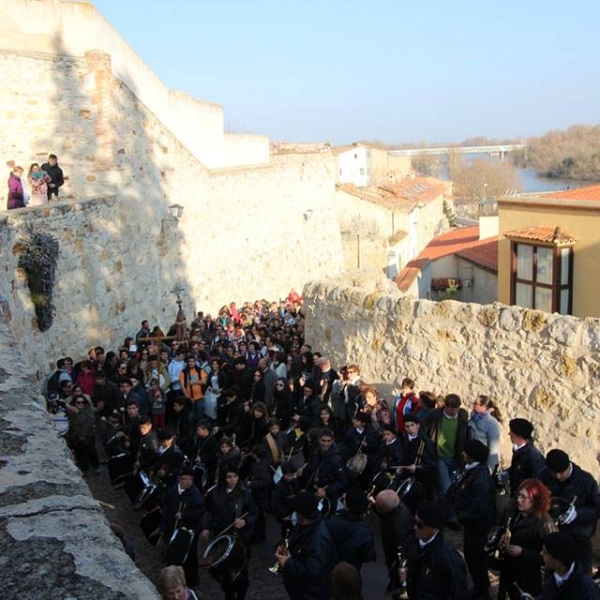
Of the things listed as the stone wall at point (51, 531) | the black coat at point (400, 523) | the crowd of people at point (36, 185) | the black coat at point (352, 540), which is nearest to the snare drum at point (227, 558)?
the black coat at point (352, 540)

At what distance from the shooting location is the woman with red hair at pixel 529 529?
16.3 feet

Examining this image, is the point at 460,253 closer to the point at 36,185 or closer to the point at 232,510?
the point at 36,185

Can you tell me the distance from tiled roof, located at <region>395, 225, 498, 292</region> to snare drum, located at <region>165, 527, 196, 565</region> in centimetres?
1253

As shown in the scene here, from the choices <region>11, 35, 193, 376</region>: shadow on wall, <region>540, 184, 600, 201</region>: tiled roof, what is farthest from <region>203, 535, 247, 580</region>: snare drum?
<region>540, 184, 600, 201</region>: tiled roof

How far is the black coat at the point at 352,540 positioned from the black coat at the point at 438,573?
1.57 ft

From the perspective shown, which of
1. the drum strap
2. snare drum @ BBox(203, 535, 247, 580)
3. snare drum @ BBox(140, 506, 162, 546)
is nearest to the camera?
snare drum @ BBox(203, 535, 247, 580)

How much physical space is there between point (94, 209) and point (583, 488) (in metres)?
9.72

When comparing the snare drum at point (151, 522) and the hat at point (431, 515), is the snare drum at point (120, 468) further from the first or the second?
the hat at point (431, 515)

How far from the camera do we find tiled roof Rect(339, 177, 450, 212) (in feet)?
106

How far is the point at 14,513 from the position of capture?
261 cm

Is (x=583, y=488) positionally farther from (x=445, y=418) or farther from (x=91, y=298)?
(x=91, y=298)

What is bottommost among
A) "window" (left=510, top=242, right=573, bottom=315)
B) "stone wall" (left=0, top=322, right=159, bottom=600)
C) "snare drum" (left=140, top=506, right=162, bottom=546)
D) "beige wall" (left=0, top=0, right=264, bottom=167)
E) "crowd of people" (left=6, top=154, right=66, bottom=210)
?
"snare drum" (left=140, top=506, right=162, bottom=546)

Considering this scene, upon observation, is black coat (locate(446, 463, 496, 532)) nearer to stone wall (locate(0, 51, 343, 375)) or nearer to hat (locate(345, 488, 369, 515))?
hat (locate(345, 488, 369, 515))

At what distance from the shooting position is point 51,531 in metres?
2.48
